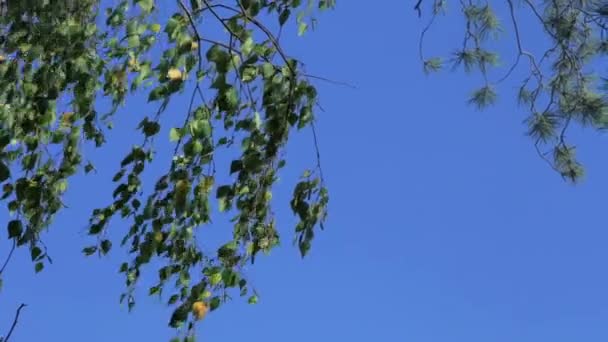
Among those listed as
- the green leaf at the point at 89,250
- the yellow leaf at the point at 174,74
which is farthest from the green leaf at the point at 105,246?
the yellow leaf at the point at 174,74

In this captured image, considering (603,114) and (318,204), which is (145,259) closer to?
(318,204)

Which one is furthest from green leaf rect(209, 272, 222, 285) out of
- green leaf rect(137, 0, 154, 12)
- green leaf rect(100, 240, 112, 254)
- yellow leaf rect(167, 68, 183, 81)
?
green leaf rect(137, 0, 154, 12)

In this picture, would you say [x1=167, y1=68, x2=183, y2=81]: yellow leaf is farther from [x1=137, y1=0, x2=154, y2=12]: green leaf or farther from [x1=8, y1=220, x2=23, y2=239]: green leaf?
[x1=8, y1=220, x2=23, y2=239]: green leaf

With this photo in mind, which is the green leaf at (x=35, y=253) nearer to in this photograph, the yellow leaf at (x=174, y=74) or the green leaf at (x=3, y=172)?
the green leaf at (x=3, y=172)

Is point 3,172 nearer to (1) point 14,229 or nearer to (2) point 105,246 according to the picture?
(1) point 14,229

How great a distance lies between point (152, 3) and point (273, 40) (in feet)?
1.18

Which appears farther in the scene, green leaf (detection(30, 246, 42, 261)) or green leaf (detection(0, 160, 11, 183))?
green leaf (detection(30, 246, 42, 261))

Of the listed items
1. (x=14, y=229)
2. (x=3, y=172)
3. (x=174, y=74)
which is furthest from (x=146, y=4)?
(x=14, y=229)

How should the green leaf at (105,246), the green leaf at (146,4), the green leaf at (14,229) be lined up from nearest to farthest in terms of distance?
the green leaf at (146,4), the green leaf at (14,229), the green leaf at (105,246)

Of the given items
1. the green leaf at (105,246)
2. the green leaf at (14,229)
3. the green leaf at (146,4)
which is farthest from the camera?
the green leaf at (105,246)

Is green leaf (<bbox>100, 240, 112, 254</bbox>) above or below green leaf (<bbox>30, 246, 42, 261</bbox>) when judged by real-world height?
above

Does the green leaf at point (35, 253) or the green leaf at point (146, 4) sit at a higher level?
the green leaf at point (146, 4)

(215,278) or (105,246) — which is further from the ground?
(105,246)

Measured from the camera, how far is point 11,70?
84.8 inches
